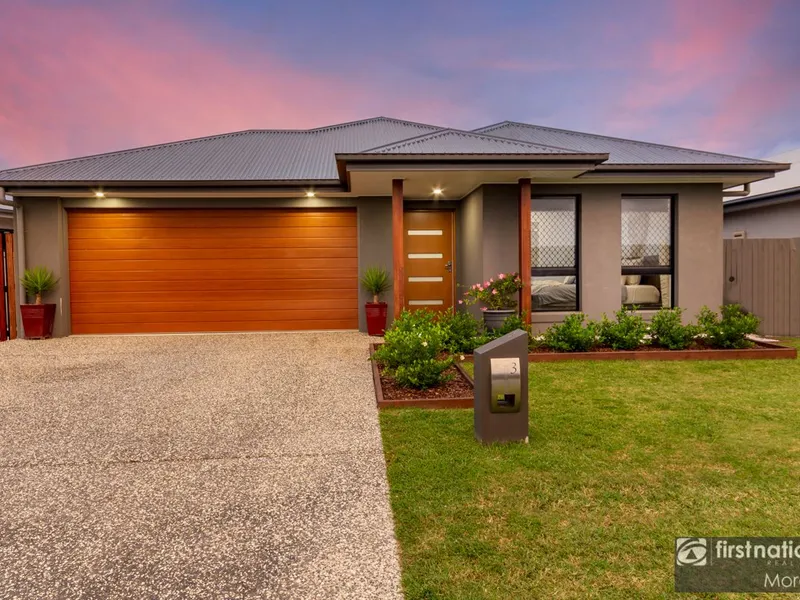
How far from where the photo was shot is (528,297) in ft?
25.7

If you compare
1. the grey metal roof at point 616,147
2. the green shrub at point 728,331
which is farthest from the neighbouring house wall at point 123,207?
the green shrub at point 728,331

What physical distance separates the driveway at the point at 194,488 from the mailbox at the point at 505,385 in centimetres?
94

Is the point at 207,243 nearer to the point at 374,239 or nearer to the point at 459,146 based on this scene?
the point at 374,239

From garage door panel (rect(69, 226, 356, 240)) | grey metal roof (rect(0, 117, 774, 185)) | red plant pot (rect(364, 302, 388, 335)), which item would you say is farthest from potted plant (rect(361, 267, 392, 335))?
grey metal roof (rect(0, 117, 774, 185))

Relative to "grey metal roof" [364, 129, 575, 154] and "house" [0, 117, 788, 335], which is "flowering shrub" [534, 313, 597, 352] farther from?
"grey metal roof" [364, 129, 575, 154]

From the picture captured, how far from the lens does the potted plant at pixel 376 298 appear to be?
9.72 m

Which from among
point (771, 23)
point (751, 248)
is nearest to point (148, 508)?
point (751, 248)

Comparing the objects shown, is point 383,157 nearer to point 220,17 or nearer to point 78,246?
point 78,246

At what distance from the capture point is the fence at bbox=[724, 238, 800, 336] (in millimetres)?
8820

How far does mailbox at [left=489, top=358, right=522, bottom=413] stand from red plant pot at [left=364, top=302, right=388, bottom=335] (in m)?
6.29

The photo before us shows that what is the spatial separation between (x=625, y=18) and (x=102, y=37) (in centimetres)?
1751

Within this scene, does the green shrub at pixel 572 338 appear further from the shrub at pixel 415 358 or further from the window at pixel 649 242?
the window at pixel 649 242

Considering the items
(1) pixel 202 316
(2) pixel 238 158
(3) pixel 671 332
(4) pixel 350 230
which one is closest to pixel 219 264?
(1) pixel 202 316

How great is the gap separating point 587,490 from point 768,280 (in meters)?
8.63
